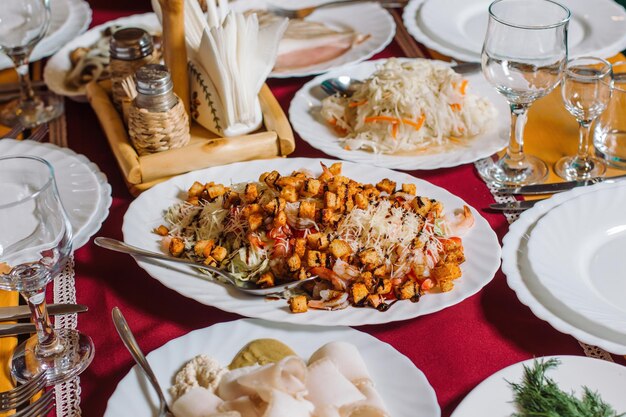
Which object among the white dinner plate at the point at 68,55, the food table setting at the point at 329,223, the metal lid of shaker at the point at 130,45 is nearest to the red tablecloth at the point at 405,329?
the food table setting at the point at 329,223

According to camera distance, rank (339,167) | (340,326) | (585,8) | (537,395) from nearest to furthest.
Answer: (537,395) < (340,326) < (339,167) < (585,8)

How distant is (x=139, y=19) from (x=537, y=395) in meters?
2.07

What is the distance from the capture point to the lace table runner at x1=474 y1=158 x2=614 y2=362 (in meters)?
1.38

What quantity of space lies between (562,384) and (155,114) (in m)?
1.16

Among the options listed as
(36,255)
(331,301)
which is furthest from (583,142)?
(36,255)

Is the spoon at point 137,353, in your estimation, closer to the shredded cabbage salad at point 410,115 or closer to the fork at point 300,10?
the shredded cabbage salad at point 410,115

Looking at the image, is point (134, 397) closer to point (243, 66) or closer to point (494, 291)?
point (494, 291)

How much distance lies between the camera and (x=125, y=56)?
6.82ft

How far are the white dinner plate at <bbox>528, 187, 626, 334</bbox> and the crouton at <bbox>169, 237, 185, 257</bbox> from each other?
73 centimetres

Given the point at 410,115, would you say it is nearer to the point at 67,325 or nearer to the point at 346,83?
the point at 346,83

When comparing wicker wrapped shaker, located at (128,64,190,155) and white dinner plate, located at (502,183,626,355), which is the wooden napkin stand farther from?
white dinner plate, located at (502,183,626,355)

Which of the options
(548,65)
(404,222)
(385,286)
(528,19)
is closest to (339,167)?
(404,222)

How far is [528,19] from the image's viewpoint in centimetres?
199

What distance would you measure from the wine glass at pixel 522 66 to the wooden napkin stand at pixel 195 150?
0.55m
